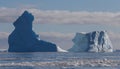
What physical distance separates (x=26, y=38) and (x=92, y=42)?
19789 millimetres

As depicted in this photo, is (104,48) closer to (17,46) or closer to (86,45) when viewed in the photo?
(86,45)

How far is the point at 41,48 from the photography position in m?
127

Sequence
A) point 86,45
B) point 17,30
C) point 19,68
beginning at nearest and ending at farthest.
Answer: point 19,68
point 17,30
point 86,45

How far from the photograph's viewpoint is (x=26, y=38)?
124 m

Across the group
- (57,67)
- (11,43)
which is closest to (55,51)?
(11,43)

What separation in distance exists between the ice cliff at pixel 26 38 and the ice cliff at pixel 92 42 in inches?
315

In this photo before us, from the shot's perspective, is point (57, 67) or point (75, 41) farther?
point (75, 41)

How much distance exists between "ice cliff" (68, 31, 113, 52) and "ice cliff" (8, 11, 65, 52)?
7995 millimetres

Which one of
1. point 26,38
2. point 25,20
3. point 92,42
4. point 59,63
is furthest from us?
point 92,42

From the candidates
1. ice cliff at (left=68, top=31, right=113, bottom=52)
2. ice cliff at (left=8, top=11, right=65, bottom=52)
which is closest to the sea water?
ice cliff at (left=8, top=11, right=65, bottom=52)

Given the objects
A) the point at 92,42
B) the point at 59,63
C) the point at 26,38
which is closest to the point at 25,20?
the point at 26,38

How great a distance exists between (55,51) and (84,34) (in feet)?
32.5

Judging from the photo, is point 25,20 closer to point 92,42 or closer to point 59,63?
point 92,42

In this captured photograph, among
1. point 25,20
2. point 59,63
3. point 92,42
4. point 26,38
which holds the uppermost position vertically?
point 25,20
